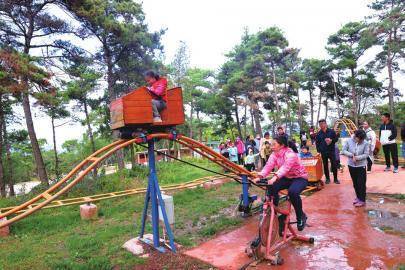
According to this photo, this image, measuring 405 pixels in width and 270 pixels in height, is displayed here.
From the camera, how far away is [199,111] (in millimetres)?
33375

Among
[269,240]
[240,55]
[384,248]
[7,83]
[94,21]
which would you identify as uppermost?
[240,55]

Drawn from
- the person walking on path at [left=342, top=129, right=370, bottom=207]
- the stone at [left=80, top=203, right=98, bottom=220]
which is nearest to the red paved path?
the person walking on path at [left=342, top=129, right=370, bottom=207]

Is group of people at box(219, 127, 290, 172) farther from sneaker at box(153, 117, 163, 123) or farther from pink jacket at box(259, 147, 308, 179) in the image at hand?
sneaker at box(153, 117, 163, 123)

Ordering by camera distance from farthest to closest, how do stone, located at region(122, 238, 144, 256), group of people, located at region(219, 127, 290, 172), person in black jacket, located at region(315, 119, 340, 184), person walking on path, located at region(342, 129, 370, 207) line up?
group of people, located at region(219, 127, 290, 172), person in black jacket, located at region(315, 119, 340, 184), person walking on path, located at region(342, 129, 370, 207), stone, located at region(122, 238, 144, 256)

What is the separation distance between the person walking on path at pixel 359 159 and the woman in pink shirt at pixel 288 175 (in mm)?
2402

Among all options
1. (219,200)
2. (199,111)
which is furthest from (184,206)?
(199,111)

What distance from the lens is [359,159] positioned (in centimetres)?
679

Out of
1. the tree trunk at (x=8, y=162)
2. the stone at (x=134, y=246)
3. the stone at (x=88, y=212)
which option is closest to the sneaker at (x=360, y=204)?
the stone at (x=134, y=246)

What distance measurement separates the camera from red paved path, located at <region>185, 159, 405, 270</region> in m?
4.23

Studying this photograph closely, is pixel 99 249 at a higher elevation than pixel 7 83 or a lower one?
lower

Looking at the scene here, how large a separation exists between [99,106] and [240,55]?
14.4m

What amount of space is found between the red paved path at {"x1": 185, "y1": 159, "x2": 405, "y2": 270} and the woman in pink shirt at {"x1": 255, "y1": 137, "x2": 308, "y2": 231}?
585 mm

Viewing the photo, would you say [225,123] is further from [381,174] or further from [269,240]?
[269,240]

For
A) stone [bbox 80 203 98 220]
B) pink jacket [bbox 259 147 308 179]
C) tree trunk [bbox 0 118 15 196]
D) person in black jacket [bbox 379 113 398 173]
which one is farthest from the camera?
tree trunk [bbox 0 118 15 196]
